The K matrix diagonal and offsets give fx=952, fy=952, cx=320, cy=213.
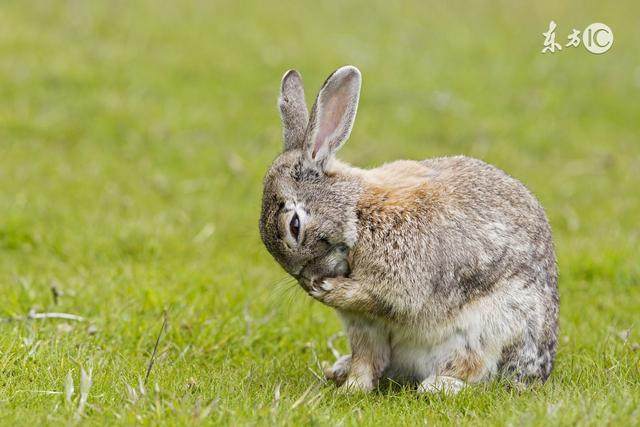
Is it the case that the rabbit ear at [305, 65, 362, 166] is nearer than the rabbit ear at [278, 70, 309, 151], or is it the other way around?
the rabbit ear at [305, 65, 362, 166]

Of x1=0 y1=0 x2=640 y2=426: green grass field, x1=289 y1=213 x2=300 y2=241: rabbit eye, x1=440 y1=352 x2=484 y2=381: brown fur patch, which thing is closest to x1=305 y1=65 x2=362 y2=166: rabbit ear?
x1=289 y1=213 x2=300 y2=241: rabbit eye

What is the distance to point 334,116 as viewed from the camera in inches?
218

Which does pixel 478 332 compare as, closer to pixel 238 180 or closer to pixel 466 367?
pixel 466 367

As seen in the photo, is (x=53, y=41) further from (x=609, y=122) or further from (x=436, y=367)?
(x=436, y=367)

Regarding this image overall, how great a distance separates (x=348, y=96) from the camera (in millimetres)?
5504

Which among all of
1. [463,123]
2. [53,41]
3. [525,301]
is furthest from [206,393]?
[53,41]

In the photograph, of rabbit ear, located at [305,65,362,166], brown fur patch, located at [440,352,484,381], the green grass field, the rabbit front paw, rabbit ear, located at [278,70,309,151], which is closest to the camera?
the green grass field

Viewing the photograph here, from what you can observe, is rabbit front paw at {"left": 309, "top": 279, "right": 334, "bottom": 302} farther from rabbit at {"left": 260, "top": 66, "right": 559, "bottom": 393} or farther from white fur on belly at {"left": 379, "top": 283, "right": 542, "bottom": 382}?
white fur on belly at {"left": 379, "top": 283, "right": 542, "bottom": 382}

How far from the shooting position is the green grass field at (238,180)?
4887mm

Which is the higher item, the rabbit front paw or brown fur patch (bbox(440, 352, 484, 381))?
the rabbit front paw

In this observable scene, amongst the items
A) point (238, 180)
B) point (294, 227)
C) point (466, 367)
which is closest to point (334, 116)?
point (294, 227)

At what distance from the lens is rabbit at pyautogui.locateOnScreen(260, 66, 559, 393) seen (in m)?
5.22

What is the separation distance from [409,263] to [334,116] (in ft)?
3.22

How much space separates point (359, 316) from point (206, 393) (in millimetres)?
1079
